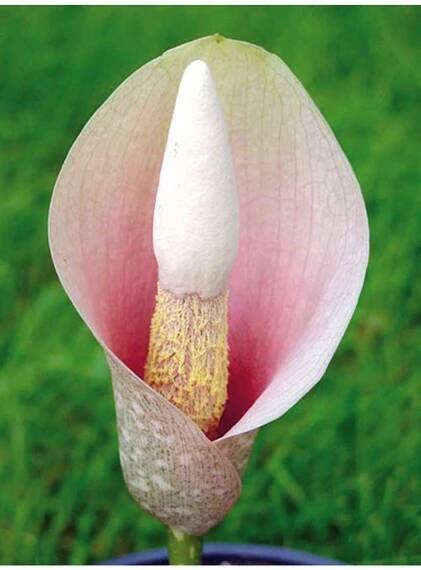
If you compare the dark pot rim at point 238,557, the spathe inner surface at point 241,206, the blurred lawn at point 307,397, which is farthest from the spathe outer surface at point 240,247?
the blurred lawn at point 307,397

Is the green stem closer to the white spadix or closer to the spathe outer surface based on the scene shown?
the spathe outer surface

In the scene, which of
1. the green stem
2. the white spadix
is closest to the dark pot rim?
the green stem

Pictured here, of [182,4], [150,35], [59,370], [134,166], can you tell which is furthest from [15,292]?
[134,166]

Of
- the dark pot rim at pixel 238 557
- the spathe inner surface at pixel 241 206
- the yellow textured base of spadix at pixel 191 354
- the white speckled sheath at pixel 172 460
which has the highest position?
the spathe inner surface at pixel 241 206

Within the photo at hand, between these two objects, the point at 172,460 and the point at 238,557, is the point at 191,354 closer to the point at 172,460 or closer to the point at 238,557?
the point at 172,460

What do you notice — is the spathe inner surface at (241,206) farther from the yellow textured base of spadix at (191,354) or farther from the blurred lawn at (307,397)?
the blurred lawn at (307,397)

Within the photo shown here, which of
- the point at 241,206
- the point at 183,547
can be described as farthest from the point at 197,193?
the point at 183,547
